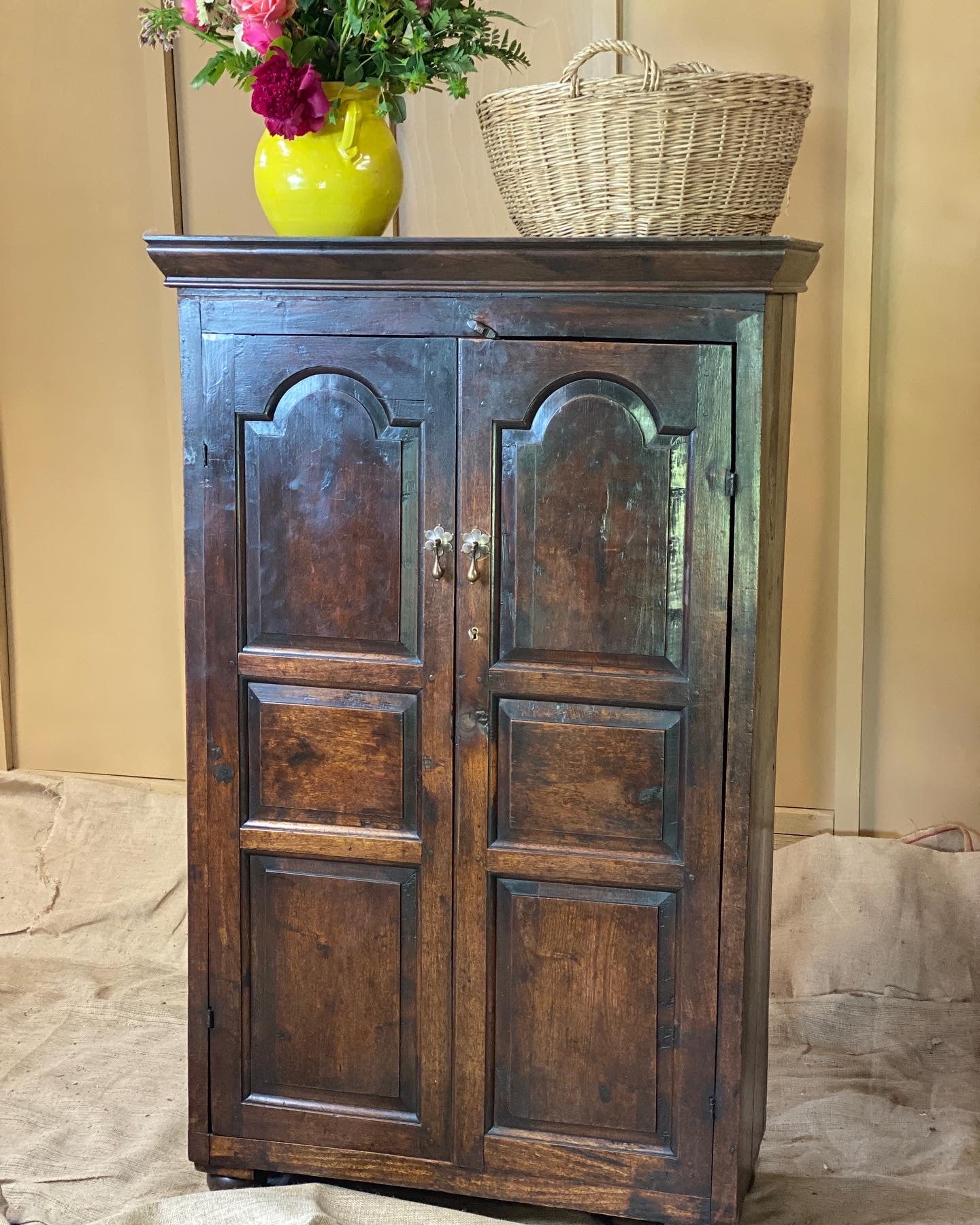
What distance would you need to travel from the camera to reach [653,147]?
2033 millimetres

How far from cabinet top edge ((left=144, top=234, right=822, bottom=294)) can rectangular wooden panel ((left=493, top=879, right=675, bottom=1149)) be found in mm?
958

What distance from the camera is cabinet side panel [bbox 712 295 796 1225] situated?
205 cm

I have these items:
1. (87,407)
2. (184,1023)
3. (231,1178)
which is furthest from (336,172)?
(184,1023)

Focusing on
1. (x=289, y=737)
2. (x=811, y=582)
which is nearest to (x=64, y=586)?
(x=289, y=737)

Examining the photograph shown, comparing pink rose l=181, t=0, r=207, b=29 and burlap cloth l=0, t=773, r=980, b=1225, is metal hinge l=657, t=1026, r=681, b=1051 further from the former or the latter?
pink rose l=181, t=0, r=207, b=29

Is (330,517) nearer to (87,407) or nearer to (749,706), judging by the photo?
(749,706)

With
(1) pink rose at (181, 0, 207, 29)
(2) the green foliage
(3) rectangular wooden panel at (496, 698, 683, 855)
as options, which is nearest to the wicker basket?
(2) the green foliage

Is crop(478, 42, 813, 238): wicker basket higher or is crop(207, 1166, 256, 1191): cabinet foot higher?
crop(478, 42, 813, 238): wicker basket

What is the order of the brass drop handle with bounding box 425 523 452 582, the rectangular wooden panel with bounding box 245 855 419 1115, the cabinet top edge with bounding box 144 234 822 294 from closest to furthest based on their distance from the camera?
the cabinet top edge with bounding box 144 234 822 294 < the brass drop handle with bounding box 425 523 452 582 < the rectangular wooden panel with bounding box 245 855 419 1115

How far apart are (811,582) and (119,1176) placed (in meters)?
1.92

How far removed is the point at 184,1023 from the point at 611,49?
7.33ft

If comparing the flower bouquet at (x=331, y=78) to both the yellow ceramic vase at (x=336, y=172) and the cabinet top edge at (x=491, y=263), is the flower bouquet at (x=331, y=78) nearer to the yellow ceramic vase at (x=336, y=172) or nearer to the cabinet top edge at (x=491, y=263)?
the yellow ceramic vase at (x=336, y=172)

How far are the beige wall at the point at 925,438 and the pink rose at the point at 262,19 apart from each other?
149 centimetres

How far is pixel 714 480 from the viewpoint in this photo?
2.07m
